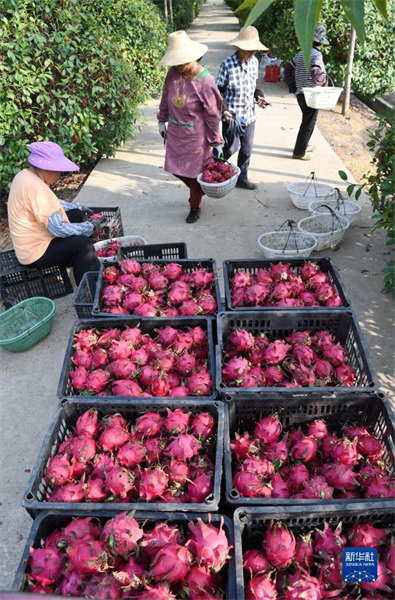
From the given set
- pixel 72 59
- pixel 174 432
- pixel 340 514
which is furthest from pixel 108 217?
pixel 340 514

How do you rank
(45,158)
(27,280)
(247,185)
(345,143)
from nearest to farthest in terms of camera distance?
(45,158) < (27,280) < (247,185) < (345,143)

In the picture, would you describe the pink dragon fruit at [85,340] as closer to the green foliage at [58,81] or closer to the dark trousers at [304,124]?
the green foliage at [58,81]

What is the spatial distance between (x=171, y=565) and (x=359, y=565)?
0.63 meters

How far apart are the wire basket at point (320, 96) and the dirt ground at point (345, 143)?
1.10m

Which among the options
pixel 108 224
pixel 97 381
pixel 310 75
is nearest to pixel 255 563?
→ pixel 97 381

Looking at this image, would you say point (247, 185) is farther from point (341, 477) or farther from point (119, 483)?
point (119, 483)

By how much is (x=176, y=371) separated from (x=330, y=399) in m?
0.80

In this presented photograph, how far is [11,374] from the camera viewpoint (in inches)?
126

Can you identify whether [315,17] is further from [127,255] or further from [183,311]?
[127,255]

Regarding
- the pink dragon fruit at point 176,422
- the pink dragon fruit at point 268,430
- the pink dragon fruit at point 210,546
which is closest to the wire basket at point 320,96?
the pink dragon fruit at point 268,430

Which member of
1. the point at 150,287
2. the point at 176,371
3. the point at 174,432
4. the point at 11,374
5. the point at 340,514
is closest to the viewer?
the point at 340,514

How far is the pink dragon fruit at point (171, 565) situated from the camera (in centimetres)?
135

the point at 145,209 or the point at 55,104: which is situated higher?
the point at 55,104

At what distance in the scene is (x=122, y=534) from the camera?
4.73ft
